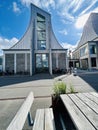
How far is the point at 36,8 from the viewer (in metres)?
23.2

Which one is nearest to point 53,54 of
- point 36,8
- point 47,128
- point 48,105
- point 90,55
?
point 36,8

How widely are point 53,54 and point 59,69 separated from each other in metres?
2.94

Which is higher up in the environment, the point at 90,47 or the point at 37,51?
the point at 90,47

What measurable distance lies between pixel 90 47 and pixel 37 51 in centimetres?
1664

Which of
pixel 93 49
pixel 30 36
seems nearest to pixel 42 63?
pixel 30 36

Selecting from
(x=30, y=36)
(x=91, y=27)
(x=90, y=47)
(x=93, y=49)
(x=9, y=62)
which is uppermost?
(x=91, y=27)

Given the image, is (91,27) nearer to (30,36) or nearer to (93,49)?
(93,49)

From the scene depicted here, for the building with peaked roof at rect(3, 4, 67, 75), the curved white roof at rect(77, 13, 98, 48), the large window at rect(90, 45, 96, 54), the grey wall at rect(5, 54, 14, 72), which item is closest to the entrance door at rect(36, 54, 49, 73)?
the building with peaked roof at rect(3, 4, 67, 75)

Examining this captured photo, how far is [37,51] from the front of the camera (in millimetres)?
21781

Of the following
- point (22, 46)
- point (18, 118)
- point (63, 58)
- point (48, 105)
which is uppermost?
point (22, 46)

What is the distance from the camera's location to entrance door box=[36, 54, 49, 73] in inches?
868

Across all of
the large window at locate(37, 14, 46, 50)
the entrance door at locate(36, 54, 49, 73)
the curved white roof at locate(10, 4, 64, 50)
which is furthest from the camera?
the curved white roof at locate(10, 4, 64, 50)

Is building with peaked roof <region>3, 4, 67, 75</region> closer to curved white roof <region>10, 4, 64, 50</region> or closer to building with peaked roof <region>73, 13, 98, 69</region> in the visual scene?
curved white roof <region>10, 4, 64, 50</region>

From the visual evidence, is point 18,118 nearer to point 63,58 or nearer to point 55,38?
point 63,58
